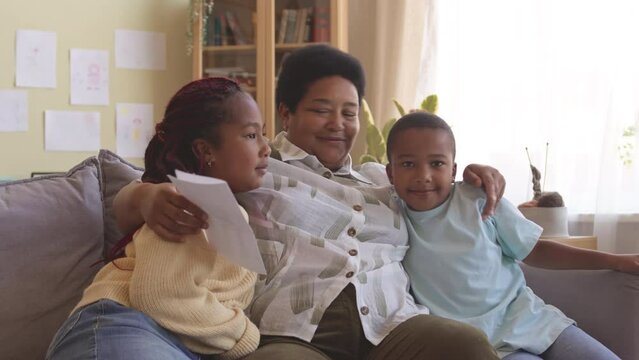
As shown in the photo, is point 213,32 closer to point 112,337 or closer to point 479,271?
point 479,271

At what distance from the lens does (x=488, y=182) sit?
1.54 metres

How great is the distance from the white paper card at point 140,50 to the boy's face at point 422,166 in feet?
8.67

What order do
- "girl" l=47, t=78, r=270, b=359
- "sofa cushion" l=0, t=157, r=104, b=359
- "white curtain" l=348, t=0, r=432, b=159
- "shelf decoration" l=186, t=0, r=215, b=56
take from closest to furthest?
"girl" l=47, t=78, r=270, b=359, "sofa cushion" l=0, t=157, r=104, b=359, "white curtain" l=348, t=0, r=432, b=159, "shelf decoration" l=186, t=0, r=215, b=56

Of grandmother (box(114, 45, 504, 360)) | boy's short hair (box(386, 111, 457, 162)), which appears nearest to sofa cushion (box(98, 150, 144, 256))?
grandmother (box(114, 45, 504, 360))

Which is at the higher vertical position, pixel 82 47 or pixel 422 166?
pixel 82 47

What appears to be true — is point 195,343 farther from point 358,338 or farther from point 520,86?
point 520,86

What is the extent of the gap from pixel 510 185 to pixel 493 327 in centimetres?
177

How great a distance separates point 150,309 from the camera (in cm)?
115

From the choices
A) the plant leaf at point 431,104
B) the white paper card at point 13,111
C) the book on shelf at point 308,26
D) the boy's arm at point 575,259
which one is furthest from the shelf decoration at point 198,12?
the boy's arm at point 575,259

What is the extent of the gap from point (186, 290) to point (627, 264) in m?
0.94

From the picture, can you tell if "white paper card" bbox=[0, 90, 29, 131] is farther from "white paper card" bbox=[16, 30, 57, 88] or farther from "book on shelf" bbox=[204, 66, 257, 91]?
"book on shelf" bbox=[204, 66, 257, 91]

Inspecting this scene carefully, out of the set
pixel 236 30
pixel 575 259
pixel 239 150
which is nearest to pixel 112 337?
pixel 239 150

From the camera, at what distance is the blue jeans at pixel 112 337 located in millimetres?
1047

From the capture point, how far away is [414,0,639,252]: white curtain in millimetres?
2865
